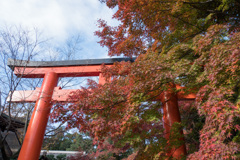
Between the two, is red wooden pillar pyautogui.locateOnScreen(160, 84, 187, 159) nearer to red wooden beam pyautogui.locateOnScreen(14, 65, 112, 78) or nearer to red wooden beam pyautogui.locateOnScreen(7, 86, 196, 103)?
red wooden beam pyautogui.locateOnScreen(7, 86, 196, 103)

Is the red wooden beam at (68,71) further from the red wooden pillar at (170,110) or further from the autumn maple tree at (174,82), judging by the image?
the red wooden pillar at (170,110)

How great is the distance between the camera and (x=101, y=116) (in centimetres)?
323

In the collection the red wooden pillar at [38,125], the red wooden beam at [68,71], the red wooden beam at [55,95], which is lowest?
the red wooden pillar at [38,125]

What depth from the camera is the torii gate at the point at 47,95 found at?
447cm

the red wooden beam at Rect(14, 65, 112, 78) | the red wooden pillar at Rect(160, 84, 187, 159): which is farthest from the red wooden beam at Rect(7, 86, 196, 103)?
the red wooden beam at Rect(14, 65, 112, 78)

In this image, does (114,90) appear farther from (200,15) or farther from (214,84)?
(200,15)

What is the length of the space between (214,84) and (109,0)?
4.96 metres

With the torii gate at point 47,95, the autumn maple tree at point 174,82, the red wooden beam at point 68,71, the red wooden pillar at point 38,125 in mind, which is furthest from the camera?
the red wooden beam at point 68,71

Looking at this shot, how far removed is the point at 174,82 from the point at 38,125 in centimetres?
425

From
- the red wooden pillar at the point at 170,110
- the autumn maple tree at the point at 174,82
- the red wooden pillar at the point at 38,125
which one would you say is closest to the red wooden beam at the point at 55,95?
the red wooden pillar at the point at 38,125

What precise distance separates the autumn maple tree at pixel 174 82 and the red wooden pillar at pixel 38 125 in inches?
77.8

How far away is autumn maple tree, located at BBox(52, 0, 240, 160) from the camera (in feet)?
6.82

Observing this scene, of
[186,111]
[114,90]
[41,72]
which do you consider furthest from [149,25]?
[186,111]

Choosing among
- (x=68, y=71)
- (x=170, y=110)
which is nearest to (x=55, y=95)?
(x=68, y=71)
